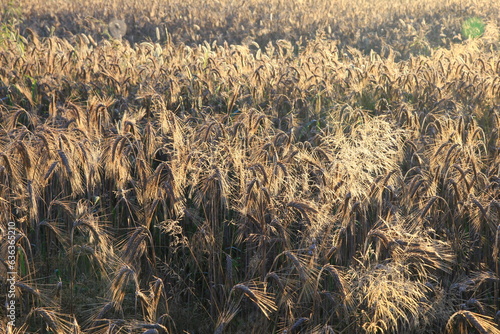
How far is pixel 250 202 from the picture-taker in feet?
9.30

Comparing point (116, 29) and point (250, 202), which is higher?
point (116, 29)

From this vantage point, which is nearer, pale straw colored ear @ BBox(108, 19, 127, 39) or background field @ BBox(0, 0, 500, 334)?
background field @ BBox(0, 0, 500, 334)

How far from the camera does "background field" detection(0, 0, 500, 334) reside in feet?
8.38

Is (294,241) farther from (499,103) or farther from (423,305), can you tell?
(499,103)

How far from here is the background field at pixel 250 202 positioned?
2.55 metres

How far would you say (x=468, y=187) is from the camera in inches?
118

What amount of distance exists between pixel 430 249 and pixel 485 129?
2695mm

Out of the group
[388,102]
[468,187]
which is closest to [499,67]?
[388,102]

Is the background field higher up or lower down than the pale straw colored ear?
lower down

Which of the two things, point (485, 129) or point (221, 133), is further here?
point (485, 129)

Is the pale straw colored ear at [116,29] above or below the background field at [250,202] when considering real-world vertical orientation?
above

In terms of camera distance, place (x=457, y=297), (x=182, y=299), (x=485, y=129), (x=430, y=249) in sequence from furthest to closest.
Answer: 1. (x=485, y=129)
2. (x=182, y=299)
3. (x=457, y=297)
4. (x=430, y=249)

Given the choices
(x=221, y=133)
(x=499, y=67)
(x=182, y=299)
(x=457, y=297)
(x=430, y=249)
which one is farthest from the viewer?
(x=499, y=67)

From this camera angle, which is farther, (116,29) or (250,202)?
(116,29)
